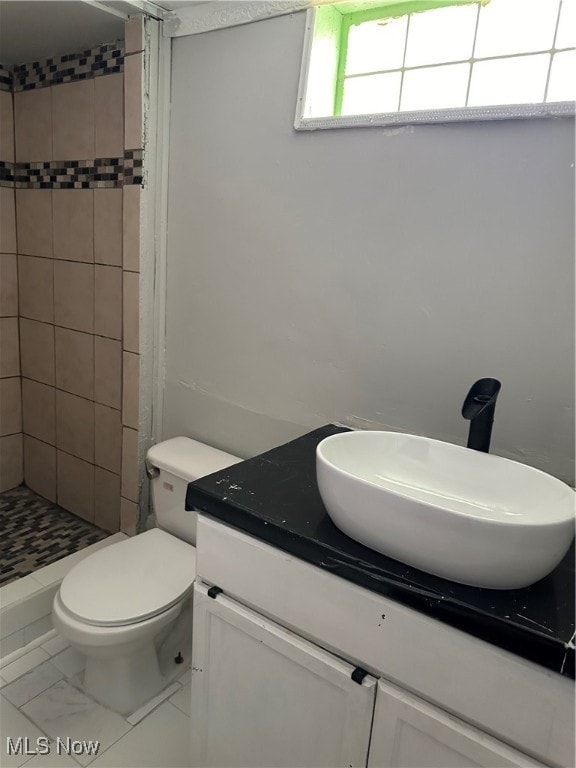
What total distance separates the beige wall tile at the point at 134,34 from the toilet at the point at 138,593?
1273 mm

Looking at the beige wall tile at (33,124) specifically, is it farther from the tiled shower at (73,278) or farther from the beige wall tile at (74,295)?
the beige wall tile at (74,295)

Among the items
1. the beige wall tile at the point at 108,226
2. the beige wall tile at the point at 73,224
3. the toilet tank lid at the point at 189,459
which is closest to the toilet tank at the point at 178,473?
the toilet tank lid at the point at 189,459

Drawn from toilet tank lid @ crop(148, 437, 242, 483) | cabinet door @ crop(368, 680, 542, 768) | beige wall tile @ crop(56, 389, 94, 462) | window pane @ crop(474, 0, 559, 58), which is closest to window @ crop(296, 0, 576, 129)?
window pane @ crop(474, 0, 559, 58)

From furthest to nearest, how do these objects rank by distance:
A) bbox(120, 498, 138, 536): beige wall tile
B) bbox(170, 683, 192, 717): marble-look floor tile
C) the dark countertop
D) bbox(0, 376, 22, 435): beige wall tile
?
bbox(0, 376, 22, 435): beige wall tile → bbox(120, 498, 138, 536): beige wall tile → bbox(170, 683, 192, 717): marble-look floor tile → the dark countertop

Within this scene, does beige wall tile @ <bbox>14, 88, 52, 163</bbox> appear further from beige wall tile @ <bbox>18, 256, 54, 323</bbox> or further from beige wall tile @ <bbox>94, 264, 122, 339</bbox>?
beige wall tile @ <bbox>94, 264, 122, 339</bbox>

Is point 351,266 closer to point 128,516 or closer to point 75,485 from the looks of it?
point 128,516

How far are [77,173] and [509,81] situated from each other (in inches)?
59.9

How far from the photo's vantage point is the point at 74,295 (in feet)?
6.97

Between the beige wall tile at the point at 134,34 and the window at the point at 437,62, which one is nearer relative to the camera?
the window at the point at 437,62

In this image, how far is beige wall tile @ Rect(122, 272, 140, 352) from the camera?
1.84 metres

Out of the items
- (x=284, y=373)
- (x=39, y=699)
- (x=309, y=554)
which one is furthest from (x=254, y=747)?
(x=284, y=373)

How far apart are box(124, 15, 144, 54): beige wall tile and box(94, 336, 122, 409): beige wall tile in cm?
98

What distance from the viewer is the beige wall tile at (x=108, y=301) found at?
6.46 ft
